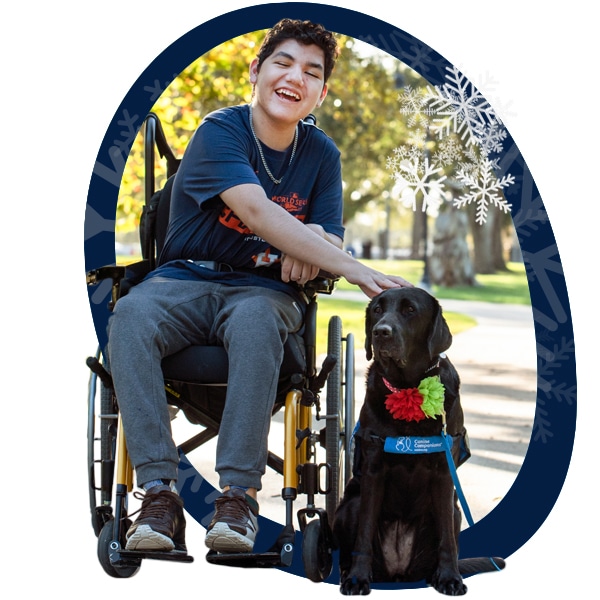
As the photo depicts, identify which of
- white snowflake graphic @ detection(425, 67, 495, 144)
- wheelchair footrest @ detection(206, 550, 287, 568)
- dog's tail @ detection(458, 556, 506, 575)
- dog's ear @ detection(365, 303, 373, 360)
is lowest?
dog's tail @ detection(458, 556, 506, 575)

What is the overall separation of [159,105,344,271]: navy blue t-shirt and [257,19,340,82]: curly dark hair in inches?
9.7

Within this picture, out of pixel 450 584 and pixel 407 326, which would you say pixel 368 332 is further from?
pixel 450 584

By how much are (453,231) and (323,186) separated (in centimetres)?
606

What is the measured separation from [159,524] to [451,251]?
284 inches

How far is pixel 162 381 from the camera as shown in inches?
141

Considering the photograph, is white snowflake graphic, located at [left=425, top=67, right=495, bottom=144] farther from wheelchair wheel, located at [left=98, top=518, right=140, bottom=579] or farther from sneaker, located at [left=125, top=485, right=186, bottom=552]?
wheelchair wheel, located at [left=98, top=518, right=140, bottom=579]

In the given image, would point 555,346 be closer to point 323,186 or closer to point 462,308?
point 323,186

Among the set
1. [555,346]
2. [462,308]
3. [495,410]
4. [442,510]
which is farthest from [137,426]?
[462,308]

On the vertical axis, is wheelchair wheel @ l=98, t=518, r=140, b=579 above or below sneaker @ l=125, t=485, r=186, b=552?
below

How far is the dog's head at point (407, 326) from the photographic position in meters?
3.43

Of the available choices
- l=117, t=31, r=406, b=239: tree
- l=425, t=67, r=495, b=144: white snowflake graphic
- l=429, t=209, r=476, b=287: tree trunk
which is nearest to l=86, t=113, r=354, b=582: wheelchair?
l=425, t=67, r=495, b=144: white snowflake graphic

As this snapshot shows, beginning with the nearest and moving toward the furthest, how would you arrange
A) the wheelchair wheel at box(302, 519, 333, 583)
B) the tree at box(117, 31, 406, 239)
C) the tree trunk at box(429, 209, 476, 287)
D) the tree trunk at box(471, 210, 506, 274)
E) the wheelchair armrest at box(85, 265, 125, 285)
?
the wheelchair wheel at box(302, 519, 333, 583), the wheelchair armrest at box(85, 265, 125, 285), the tree at box(117, 31, 406, 239), the tree trunk at box(471, 210, 506, 274), the tree trunk at box(429, 209, 476, 287)

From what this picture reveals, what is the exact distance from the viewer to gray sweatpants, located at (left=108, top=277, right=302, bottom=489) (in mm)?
3480

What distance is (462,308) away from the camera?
9.69 metres
